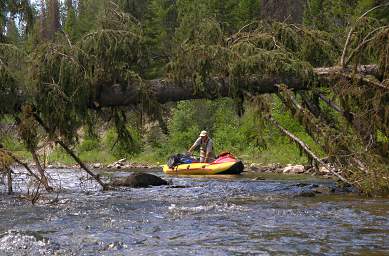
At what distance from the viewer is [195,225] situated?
7.89 meters

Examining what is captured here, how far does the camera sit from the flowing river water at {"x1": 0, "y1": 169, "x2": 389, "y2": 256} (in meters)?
6.38

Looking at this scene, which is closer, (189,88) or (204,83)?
(204,83)

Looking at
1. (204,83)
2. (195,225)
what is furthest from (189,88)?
(195,225)

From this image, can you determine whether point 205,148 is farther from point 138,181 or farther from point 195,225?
point 195,225

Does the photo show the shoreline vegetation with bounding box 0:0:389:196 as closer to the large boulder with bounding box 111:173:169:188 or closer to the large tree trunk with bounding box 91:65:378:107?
the large tree trunk with bounding box 91:65:378:107

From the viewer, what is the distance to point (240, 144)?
27.9 metres

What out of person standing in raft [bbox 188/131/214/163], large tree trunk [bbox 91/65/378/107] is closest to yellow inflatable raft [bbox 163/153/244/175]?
person standing in raft [bbox 188/131/214/163]

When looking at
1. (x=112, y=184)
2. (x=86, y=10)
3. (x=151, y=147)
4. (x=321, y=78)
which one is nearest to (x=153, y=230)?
(x=321, y=78)

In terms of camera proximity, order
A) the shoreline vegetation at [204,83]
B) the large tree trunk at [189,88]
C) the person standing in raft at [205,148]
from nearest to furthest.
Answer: the shoreline vegetation at [204,83]
the large tree trunk at [189,88]
the person standing in raft at [205,148]

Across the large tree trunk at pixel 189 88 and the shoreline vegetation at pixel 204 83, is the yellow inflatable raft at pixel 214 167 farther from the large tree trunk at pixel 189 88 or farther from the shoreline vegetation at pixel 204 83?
the large tree trunk at pixel 189 88

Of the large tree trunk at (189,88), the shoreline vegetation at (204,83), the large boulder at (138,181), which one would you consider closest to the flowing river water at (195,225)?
the shoreline vegetation at (204,83)

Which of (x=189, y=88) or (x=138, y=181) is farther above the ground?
(x=189, y=88)

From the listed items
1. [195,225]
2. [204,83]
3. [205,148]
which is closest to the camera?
[195,225]

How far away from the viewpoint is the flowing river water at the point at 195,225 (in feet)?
20.9
